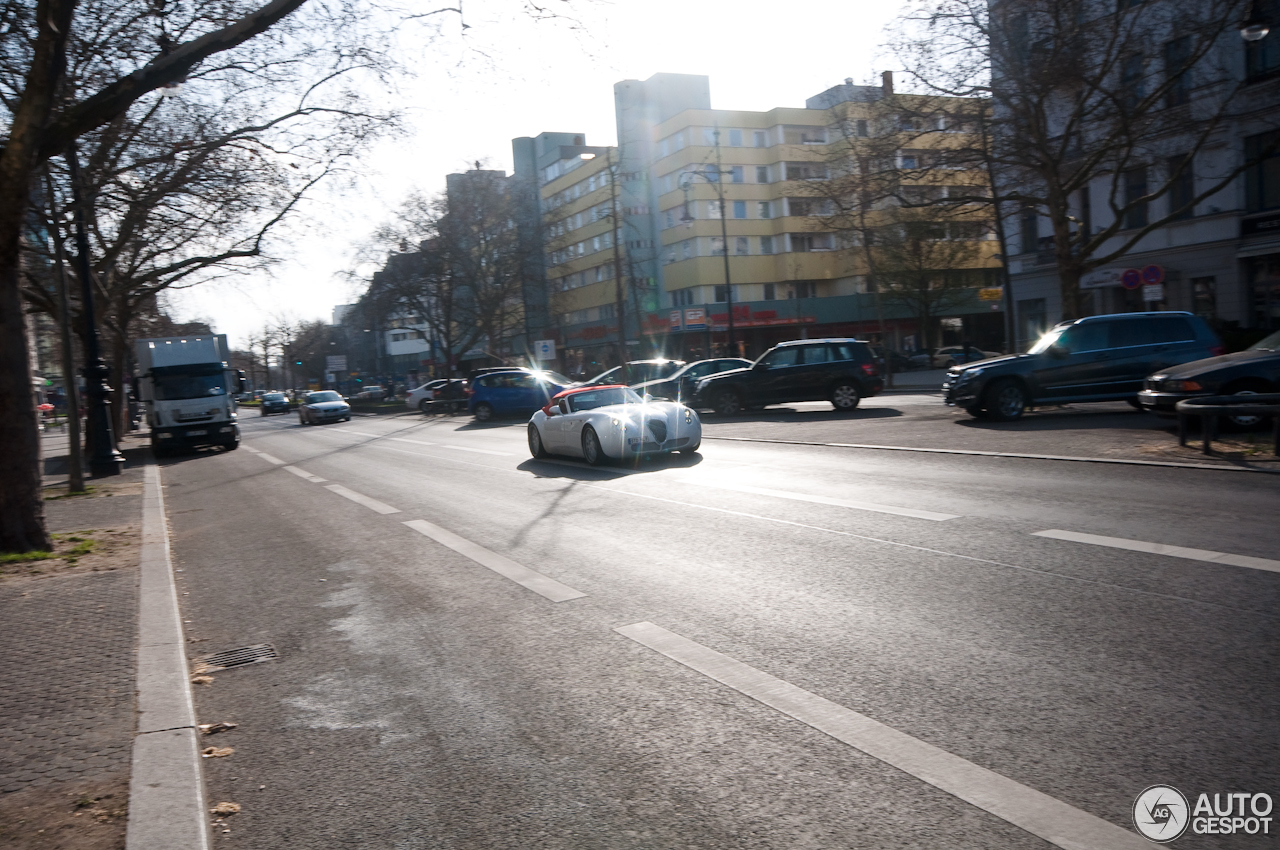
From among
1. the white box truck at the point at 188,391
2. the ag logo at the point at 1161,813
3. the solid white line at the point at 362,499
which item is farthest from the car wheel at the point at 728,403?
the ag logo at the point at 1161,813

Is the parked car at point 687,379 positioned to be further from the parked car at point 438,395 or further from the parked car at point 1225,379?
the parked car at point 438,395

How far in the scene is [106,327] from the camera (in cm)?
3528

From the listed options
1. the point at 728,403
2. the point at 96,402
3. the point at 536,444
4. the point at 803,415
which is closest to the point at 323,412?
the point at 96,402

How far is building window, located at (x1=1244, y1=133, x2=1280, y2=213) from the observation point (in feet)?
109

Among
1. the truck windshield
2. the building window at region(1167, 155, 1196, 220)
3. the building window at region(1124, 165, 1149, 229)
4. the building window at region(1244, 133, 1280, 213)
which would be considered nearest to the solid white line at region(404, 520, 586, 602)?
the truck windshield

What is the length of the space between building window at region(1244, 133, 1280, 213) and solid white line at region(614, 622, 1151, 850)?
3630 cm

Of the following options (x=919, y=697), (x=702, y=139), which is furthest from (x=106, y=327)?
(x=702, y=139)

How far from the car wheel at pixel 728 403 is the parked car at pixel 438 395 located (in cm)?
2298

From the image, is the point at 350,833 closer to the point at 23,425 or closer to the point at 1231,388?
the point at 23,425

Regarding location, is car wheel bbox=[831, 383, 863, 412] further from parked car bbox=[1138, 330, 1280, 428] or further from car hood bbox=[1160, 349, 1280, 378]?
car hood bbox=[1160, 349, 1280, 378]

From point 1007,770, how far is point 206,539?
32.1 ft

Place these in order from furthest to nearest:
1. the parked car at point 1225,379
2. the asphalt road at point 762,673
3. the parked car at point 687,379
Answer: the parked car at point 687,379 → the parked car at point 1225,379 → the asphalt road at point 762,673

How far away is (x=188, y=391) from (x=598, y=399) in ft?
55.6

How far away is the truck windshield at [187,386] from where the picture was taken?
27.4 metres
